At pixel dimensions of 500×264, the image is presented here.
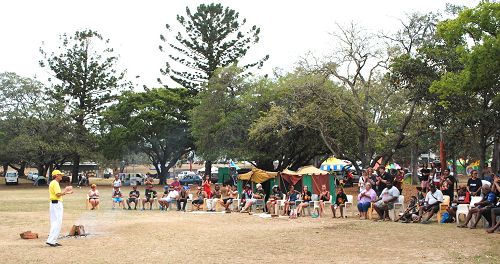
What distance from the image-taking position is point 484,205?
1253cm

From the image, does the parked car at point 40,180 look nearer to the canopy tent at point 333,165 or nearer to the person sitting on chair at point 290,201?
the canopy tent at point 333,165

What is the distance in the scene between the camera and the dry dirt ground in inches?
350

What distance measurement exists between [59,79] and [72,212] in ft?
122

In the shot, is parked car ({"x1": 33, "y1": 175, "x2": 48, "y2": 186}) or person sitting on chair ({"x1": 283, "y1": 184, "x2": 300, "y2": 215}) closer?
person sitting on chair ({"x1": 283, "y1": 184, "x2": 300, "y2": 215})

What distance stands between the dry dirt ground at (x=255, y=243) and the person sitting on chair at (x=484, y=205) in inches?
15.3

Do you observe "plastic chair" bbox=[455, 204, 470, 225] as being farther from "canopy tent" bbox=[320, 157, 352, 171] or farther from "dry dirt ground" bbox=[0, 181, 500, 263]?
"canopy tent" bbox=[320, 157, 352, 171]

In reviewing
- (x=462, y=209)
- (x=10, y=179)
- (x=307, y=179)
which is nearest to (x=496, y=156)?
(x=307, y=179)

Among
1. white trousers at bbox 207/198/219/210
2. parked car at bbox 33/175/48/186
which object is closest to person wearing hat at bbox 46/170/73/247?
white trousers at bbox 207/198/219/210

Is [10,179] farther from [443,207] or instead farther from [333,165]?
[443,207]

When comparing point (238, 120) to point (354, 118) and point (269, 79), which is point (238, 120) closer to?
point (269, 79)

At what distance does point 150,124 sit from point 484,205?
129 feet

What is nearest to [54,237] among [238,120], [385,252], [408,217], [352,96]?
[385,252]

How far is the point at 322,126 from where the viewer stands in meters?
29.7

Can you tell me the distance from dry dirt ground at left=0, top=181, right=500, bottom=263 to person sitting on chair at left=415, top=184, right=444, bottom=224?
530 mm
